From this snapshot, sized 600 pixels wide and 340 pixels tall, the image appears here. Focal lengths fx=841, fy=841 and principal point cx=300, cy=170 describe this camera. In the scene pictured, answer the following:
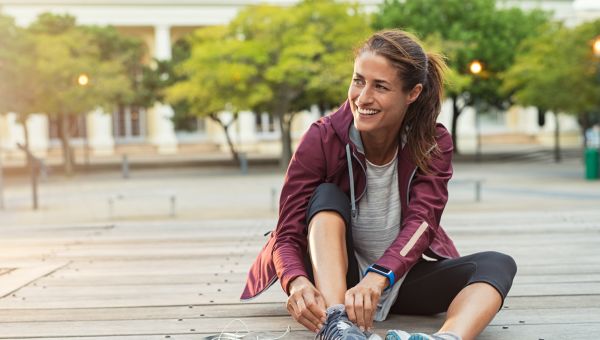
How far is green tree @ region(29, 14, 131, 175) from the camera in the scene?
3028cm

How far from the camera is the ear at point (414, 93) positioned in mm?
3527

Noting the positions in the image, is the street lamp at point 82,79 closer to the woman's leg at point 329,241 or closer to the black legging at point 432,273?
the black legging at point 432,273

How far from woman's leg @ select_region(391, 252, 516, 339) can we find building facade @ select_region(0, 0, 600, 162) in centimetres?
4746

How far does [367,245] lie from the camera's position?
3.72m

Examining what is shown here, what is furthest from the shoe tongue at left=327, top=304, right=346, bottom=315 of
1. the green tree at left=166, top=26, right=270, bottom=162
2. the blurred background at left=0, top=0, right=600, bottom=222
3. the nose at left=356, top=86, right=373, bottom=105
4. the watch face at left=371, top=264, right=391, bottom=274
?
the green tree at left=166, top=26, right=270, bottom=162

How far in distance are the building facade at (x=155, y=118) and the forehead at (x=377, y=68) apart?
1878 inches

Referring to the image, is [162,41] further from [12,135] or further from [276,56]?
[276,56]

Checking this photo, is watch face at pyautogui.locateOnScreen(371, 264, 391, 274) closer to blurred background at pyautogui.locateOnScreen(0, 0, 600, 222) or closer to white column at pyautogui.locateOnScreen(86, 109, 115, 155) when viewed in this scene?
blurred background at pyautogui.locateOnScreen(0, 0, 600, 222)

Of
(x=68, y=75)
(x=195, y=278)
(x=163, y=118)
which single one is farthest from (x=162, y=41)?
(x=195, y=278)

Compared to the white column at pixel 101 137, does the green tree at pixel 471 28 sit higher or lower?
higher

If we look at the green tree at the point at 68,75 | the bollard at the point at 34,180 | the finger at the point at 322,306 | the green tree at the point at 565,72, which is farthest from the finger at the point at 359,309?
the green tree at the point at 68,75

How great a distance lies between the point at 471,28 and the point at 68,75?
1675cm

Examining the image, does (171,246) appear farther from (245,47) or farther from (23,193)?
(245,47)

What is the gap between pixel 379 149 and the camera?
3.62m
